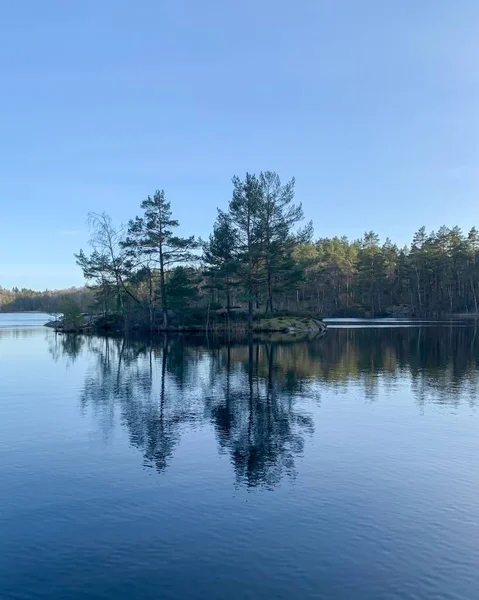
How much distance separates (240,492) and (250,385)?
557 inches

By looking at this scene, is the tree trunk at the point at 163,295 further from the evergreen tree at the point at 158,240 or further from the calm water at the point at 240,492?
the calm water at the point at 240,492

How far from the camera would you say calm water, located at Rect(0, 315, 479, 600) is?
7.82 metres

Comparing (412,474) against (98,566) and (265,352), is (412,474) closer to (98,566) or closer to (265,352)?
(98,566)

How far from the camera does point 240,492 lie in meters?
11.2

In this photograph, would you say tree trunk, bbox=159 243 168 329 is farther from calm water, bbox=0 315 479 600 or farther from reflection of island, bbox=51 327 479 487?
calm water, bbox=0 315 479 600

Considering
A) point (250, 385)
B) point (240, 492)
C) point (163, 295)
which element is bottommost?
point (240, 492)

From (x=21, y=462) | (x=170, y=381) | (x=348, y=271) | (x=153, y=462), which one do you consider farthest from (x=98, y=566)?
(x=348, y=271)

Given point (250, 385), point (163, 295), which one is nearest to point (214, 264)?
point (163, 295)

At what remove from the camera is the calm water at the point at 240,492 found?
25.6ft

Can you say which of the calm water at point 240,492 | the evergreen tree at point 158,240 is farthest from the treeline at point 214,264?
the calm water at point 240,492

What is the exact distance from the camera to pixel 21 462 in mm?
13352

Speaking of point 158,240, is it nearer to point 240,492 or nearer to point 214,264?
point 214,264

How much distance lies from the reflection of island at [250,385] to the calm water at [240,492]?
0.40ft

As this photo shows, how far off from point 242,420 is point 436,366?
17.4m
